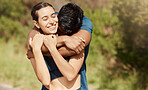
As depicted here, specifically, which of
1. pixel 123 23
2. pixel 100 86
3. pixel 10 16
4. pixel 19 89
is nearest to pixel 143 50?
pixel 123 23

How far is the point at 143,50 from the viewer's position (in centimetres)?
618

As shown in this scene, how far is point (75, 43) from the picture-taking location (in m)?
2.32

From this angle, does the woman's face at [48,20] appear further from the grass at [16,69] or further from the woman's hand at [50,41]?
the grass at [16,69]

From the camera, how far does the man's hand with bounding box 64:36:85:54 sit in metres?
2.32

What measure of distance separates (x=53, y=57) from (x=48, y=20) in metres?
0.40

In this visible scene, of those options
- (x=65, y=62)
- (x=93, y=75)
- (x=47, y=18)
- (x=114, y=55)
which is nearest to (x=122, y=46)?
(x=114, y=55)

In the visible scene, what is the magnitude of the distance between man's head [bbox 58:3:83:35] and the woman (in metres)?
0.13

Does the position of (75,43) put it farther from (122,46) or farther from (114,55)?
(114,55)

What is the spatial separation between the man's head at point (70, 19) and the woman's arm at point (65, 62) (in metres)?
0.18

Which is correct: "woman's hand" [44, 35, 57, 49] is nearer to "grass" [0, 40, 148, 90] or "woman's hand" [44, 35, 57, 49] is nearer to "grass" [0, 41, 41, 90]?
"grass" [0, 40, 148, 90]

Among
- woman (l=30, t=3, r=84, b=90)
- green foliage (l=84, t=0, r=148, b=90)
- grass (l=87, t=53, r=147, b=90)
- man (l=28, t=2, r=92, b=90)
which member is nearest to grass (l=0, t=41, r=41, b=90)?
grass (l=87, t=53, r=147, b=90)

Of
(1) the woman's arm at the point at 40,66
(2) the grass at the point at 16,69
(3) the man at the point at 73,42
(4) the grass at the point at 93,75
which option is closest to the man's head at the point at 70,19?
(3) the man at the point at 73,42

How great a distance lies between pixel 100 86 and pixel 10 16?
6.62 meters

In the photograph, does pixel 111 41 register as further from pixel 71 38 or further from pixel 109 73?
pixel 71 38
